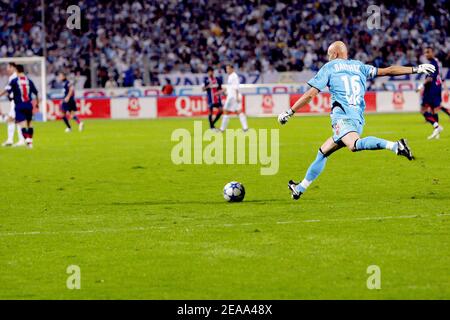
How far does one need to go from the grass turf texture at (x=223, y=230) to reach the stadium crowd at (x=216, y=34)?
27.2m

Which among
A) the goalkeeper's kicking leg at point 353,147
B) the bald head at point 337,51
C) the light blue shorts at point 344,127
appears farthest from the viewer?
the bald head at point 337,51

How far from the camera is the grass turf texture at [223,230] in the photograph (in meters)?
8.50

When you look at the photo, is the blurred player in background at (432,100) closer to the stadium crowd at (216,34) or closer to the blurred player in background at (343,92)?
the blurred player in background at (343,92)

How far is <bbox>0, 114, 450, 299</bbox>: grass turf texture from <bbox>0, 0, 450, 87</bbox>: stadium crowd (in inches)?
1071

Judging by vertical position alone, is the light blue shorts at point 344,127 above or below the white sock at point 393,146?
above

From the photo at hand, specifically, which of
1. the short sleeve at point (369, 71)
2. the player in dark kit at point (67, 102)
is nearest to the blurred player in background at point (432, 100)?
the short sleeve at point (369, 71)

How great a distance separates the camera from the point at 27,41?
49719mm

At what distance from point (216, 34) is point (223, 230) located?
3959 cm

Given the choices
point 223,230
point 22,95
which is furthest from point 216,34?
point 223,230

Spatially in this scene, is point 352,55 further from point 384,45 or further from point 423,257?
point 423,257

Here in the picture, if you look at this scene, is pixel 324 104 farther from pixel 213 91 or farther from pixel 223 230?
pixel 223 230

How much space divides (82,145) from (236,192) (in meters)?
14.8

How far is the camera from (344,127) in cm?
1362

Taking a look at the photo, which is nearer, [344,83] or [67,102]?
[344,83]
